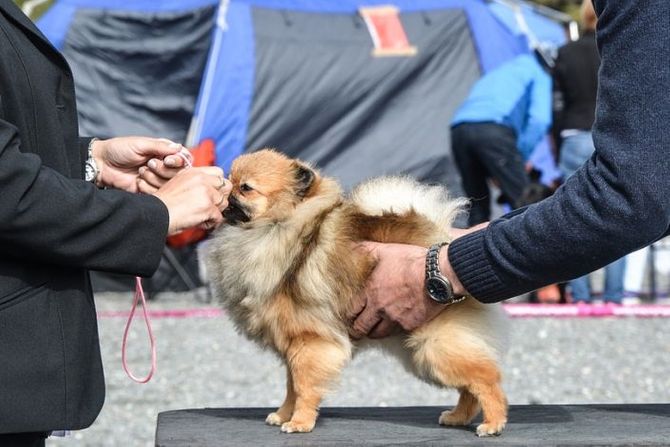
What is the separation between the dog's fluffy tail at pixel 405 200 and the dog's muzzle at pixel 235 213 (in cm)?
31

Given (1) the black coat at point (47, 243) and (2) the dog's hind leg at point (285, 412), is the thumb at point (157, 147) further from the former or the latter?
(2) the dog's hind leg at point (285, 412)

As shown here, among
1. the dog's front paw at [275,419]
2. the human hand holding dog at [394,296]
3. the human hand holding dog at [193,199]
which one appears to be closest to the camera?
the human hand holding dog at [193,199]

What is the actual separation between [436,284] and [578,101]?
6.28m

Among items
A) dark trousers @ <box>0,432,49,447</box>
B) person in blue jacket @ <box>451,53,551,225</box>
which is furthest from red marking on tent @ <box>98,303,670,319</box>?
dark trousers @ <box>0,432,49,447</box>

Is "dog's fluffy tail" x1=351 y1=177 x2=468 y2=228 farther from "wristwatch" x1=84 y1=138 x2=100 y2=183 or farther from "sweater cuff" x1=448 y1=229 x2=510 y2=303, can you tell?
"wristwatch" x1=84 y1=138 x2=100 y2=183

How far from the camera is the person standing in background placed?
800 centimetres

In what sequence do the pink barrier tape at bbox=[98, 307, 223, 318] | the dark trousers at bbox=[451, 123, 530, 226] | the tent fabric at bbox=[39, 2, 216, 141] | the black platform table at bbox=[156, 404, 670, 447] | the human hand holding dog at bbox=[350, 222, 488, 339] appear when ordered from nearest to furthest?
the black platform table at bbox=[156, 404, 670, 447] < the human hand holding dog at bbox=[350, 222, 488, 339] < the pink barrier tape at bbox=[98, 307, 223, 318] < the dark trousers at bbox=[451, 123, 530, 226] < the tent fabric at bbox=[39, 2, 216, 141]

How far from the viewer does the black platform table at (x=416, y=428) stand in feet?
7.27

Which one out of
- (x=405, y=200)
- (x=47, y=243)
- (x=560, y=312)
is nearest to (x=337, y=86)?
(x=560, y=312)

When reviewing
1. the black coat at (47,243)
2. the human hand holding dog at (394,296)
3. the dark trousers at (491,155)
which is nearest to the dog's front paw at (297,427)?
the human hand holding dog at (394,296)

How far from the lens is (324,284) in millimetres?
2447

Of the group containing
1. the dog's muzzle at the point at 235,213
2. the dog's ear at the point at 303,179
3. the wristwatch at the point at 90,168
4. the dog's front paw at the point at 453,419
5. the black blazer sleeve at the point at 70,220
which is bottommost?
the dog's front paw at the point at 453,419

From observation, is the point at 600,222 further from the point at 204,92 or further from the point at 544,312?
the point at 204,92

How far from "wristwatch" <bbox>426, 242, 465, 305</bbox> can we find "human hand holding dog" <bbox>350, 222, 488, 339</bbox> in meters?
0.01
